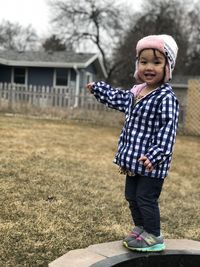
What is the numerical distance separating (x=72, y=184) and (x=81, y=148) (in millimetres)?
3197

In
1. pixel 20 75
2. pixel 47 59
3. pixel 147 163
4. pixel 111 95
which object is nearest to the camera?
pixel 147 163

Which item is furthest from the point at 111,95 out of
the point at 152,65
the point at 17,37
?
the point at 17,37

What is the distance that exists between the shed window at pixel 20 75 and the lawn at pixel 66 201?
21.3m

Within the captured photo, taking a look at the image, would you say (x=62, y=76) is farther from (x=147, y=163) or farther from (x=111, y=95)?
(x=147, y=163)

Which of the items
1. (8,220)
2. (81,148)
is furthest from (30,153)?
(8,220)

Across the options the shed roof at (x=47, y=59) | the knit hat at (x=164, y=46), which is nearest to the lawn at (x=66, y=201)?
the knit hat at (x=164, y=46)

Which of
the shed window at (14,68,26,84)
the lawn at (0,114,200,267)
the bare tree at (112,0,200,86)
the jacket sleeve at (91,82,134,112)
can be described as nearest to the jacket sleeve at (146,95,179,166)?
the jacket sleeve at (91,82,134,112)

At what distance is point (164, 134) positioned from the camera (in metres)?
3.20

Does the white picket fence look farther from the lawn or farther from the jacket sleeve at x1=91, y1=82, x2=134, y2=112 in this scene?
the jacket sleeve at x1=91, y1=82, x2=134, y2=112

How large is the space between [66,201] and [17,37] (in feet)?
188

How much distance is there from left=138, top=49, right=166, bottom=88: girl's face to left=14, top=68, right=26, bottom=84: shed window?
89.4 ft

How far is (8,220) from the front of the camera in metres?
4.27

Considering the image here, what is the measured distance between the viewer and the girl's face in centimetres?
330

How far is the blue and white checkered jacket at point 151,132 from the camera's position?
10.5 feet
